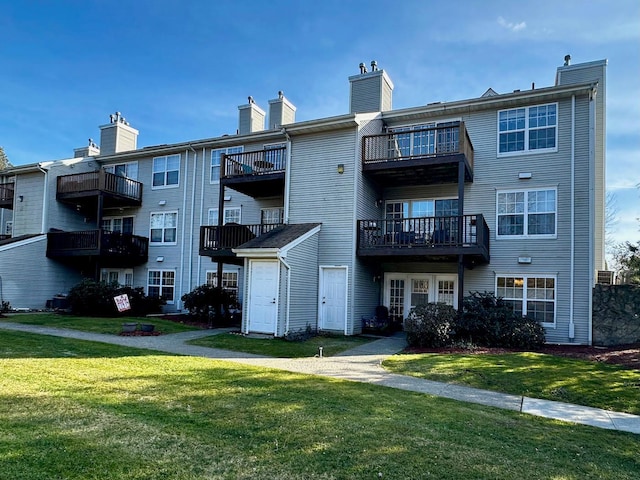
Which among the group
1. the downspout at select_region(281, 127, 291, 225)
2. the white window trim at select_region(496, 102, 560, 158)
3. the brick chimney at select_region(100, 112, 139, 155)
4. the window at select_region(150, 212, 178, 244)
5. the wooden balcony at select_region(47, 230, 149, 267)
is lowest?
the wooden balcony at select_region(47, 230, 149, 267)

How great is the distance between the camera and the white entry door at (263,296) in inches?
520

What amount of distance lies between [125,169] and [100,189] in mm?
2674

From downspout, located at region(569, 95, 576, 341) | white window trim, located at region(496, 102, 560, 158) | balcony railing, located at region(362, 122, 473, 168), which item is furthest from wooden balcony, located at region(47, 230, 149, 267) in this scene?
downspout, located at region(569, 95, 576, 341)

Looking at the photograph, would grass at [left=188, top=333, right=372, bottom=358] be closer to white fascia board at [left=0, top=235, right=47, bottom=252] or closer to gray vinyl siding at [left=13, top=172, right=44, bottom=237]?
white fascia board at [left=0, top=235, right=47, bottom=252]

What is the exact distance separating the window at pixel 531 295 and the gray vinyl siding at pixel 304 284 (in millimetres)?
6370

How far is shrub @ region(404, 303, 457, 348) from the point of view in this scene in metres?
11.8

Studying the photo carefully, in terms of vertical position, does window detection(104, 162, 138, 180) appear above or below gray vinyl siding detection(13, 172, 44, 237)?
above

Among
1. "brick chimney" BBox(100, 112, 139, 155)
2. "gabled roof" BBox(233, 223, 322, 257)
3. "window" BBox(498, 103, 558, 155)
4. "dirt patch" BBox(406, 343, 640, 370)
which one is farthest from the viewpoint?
"brick chimney" BBox(100, 112, 139, 155)

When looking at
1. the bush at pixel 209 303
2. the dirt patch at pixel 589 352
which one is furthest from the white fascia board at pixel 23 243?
the dirt patch at pixel 589 352

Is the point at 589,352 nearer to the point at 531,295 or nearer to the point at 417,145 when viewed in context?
the point at 531,295

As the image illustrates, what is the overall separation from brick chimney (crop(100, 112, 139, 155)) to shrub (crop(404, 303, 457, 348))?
19504mm

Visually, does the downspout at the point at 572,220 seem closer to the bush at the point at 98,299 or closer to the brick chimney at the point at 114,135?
the bush at the point at 98,299

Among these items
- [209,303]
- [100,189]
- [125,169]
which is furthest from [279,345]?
[125,169]

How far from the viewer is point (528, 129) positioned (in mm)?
14672
